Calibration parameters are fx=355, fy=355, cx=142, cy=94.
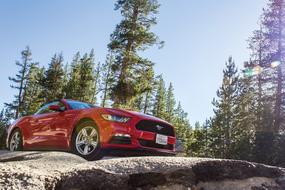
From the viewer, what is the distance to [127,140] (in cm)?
623

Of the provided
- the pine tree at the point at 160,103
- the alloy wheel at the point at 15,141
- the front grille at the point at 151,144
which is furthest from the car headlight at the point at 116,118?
the pine tree at the point at 160,103

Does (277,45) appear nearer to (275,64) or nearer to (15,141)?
(275,64)

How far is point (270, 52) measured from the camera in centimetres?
2984

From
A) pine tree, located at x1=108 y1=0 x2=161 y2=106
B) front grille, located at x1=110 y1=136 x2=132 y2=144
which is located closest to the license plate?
front grille, located at x1=110 y1=136 x2=132 y2=144

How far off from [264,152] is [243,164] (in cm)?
1665

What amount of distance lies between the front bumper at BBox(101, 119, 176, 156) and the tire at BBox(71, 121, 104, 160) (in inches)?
6.9

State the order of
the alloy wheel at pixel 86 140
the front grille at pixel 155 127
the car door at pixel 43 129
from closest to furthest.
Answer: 1. the alloy wheel at pixel 86 140
2. the front grille at pixel 155 127
3. the car door at pixel 43 129

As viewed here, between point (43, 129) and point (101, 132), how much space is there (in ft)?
6.66

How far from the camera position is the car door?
7363 mm

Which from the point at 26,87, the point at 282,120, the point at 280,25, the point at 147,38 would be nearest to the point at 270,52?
the point at 280,25

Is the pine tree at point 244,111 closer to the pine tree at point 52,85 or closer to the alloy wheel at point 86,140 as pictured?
the pine tree at point 52,85

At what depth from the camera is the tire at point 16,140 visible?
8508 millimetres

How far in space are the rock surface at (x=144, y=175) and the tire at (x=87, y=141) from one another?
285cm

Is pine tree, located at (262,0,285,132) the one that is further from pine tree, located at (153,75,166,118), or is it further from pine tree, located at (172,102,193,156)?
pine tree, located at (153,75,166,118)
